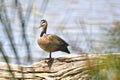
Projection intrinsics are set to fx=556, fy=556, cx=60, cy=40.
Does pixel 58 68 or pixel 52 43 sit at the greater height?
pixel 52 43

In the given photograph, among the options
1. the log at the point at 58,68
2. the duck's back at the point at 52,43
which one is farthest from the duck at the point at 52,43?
the log at the point at 58,68

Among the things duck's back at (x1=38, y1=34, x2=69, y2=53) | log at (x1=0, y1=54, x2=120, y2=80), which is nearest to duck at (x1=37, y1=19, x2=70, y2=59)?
duck's back at (x1=38, y1=34, x2=69, y2=53)

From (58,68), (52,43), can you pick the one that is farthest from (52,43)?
(58,68)

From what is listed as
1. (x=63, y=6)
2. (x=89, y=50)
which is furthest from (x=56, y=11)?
(x=89, y=50)

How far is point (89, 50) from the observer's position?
2969 mm

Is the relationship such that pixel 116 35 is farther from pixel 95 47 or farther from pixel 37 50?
pixel 37 50

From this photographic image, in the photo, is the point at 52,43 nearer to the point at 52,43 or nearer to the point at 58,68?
the point at 52,43

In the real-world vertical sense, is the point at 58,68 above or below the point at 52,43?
below

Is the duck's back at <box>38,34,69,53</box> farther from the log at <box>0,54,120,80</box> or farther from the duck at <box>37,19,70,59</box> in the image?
the log at <box>0,54,120,80</box>

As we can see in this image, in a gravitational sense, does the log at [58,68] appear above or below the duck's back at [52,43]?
below

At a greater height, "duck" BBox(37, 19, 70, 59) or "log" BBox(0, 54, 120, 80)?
"duck" BBox(37, 19, 70, 59)

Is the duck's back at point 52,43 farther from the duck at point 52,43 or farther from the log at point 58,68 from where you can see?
the log at point 58,68

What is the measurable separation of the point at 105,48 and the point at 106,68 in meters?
0.49

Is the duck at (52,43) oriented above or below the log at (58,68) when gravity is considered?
above
